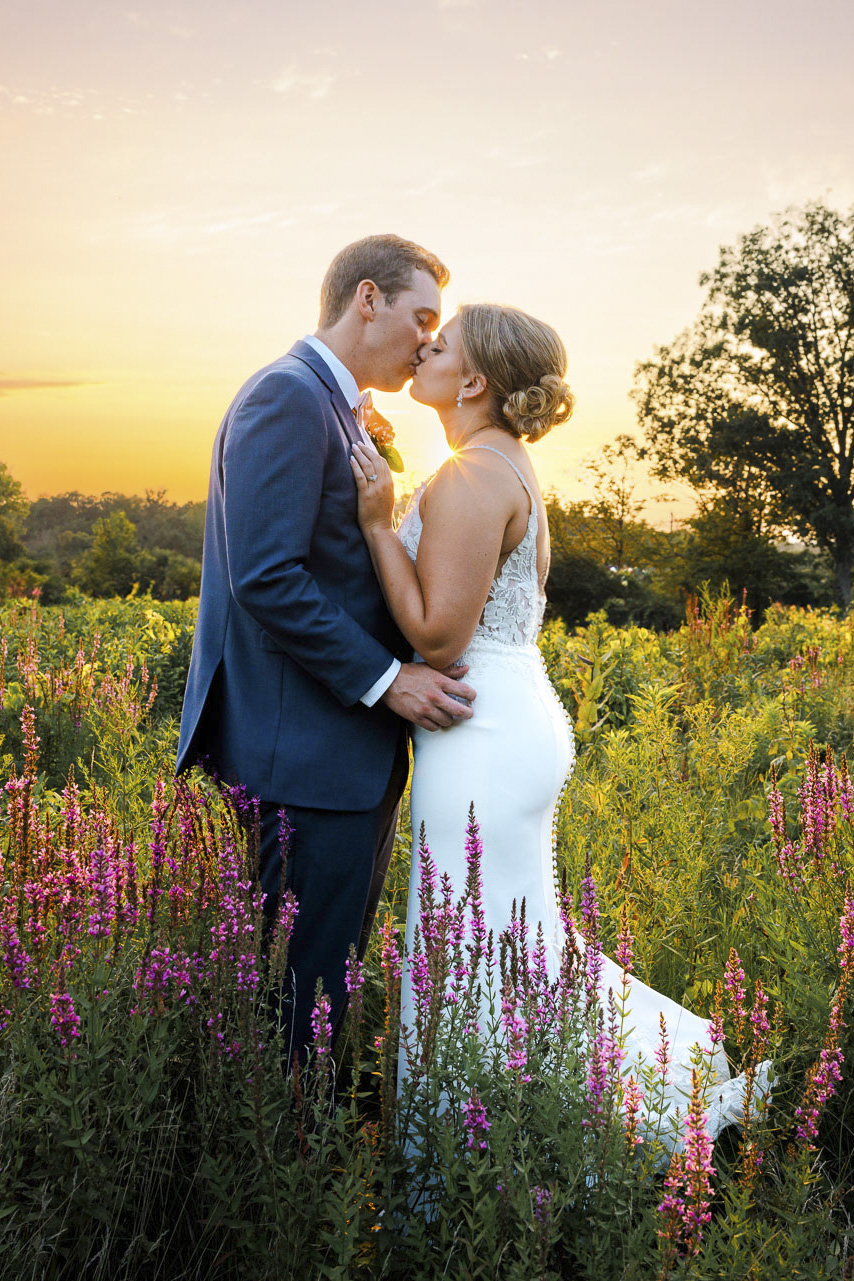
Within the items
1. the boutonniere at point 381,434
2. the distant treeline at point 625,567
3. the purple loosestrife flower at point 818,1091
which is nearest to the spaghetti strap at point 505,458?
the boutonniere at point 381,434

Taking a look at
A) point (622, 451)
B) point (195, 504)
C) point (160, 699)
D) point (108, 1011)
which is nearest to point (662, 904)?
point (108, 1011)

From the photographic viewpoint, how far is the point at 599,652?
857 centimetres

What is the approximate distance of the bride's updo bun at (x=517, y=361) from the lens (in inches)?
130

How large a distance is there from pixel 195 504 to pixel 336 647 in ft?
319

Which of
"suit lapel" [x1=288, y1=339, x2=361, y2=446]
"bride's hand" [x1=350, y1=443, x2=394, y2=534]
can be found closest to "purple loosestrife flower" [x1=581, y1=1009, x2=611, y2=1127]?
"bride's hand" [x1=350, y1=443, x2=394, y2=534]

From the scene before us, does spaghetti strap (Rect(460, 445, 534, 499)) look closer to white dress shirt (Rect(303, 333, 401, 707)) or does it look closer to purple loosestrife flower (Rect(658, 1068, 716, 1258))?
white dress shirt (Rect(303, 333, 401, 707))

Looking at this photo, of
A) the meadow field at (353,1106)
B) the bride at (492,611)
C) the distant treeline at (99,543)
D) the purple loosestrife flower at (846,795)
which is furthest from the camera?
the distant treeline at (99,543)

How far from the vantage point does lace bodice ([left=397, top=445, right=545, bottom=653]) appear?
10.9ft

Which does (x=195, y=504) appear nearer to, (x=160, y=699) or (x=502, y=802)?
(x=160, y=699)

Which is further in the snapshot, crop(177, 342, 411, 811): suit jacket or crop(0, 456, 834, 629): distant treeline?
crop(0, 456, 834, 629): distant treeline

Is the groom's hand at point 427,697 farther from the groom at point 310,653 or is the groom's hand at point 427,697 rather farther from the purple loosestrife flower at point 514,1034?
the purple loosestrife flower at point 514,1034

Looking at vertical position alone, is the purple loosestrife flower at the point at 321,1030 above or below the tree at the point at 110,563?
below

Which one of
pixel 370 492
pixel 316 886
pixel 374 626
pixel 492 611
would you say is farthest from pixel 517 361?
pixel 316 886

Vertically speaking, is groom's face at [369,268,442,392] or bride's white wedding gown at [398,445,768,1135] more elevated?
groom's face at [369,268,442,392]
